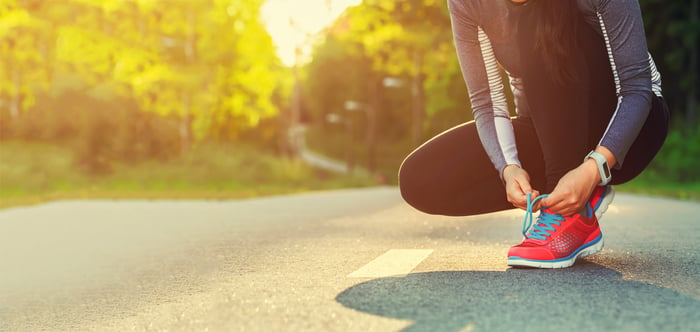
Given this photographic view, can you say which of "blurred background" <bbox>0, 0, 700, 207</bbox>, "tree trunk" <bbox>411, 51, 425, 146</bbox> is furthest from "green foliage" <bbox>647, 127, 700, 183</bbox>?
"tree trunk" <bbox>411, 51, 425, 146</bbox>

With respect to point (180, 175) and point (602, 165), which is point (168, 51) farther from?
point (602, 165)

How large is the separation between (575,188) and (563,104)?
1.33 feet

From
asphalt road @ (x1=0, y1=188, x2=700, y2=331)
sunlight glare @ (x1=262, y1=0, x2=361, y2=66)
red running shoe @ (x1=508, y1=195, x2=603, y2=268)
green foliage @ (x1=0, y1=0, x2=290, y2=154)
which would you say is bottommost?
asphalt road @ (x1=0, y1=188, x2=700, y2=331)

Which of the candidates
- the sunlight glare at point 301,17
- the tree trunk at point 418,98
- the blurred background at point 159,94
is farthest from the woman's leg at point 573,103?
the tree trunk at point 418,98

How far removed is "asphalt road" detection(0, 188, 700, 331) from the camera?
2416mm

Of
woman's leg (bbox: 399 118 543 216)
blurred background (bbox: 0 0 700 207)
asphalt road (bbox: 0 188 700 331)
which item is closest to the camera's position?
asphalt road (bbox: 0 188 700 331)

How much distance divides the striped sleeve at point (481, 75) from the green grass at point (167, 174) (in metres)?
14.1

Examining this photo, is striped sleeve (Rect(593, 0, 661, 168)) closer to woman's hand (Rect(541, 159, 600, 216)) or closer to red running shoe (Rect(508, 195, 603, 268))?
woman's hand (Rect(541, 159, 600, 216))

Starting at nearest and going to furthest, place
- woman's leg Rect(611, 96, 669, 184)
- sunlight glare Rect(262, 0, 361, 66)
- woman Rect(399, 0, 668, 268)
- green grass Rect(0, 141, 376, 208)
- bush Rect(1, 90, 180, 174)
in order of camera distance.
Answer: woman Rect(399, 0, 668, 268)
woman's leg Rect(611, 96, 669, 184)
green grass Rect(0, 141, 376, 208)
bush Rect(1, 90, 180, 174)
sunlight glare Rect(262, 0, 361, 66)

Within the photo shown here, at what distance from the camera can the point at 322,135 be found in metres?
86.2

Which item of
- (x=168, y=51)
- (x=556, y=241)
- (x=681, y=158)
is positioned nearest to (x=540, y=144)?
(x=556, y=241)

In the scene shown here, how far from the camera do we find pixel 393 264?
363 centimetres

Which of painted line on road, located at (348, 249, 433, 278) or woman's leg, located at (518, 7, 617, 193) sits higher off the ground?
woman's leg, located at (518, 7, 617, 193)

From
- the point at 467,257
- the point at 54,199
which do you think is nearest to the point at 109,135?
the point at 54,199
